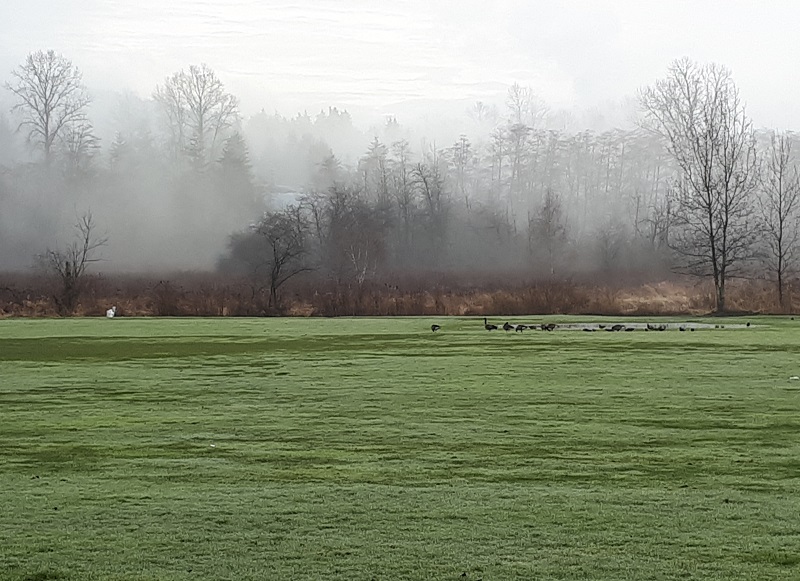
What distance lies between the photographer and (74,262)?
157 feet

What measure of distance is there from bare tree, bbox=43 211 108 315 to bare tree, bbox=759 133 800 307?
29.9m

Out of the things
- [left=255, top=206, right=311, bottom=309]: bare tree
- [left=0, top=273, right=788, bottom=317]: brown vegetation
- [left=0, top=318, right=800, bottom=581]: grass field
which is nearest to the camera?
[left=0, top=318, right=800, bottom=581]: grass field

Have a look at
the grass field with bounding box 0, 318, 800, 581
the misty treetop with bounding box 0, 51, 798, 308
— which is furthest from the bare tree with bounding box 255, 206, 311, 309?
the grass field with bounding box 0, 318, 800, 581

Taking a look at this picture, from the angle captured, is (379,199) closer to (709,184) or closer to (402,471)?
(709,184)

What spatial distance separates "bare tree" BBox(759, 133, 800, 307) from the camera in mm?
49000

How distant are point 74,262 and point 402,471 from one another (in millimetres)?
42717

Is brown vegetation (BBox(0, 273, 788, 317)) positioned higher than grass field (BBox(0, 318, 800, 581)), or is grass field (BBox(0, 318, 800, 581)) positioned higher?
brown vegetation (BBox(0, 273, 788, 317))

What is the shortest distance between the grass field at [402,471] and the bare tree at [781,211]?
31256 mm

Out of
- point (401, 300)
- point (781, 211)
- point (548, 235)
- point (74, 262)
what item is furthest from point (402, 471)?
point (548, 235)

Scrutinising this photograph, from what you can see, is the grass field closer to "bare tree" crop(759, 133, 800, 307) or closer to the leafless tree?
"bare tree" crop(759, 133, 800, 307)

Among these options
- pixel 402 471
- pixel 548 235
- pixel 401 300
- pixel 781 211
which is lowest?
pixel 402 471

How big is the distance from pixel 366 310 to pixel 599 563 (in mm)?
36186

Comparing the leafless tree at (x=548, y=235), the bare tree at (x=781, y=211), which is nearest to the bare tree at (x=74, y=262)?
the leafless tree at (x=548, y=235)

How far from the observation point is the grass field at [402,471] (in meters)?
5.43
